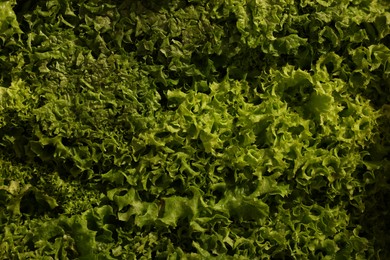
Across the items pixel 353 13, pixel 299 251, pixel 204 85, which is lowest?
pixel 299 251

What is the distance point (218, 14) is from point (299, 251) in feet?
2.20

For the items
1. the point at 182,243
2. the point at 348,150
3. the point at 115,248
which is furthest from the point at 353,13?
the point at 115,248

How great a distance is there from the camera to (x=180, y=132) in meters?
1.40

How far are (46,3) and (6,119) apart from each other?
316mm

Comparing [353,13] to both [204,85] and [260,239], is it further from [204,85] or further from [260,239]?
[260,239]

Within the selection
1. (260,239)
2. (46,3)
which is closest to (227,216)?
(260,239)

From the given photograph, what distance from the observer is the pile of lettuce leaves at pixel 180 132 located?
→ 1.36 meters

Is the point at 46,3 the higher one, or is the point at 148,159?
the point at 46,3

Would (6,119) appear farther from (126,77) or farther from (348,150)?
(348,150)

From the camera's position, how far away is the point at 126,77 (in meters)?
1.40

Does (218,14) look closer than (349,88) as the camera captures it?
Yes

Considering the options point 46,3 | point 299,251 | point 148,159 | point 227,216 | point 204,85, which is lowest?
point 299,251

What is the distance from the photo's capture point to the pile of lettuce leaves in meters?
1.36

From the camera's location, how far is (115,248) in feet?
4.44
